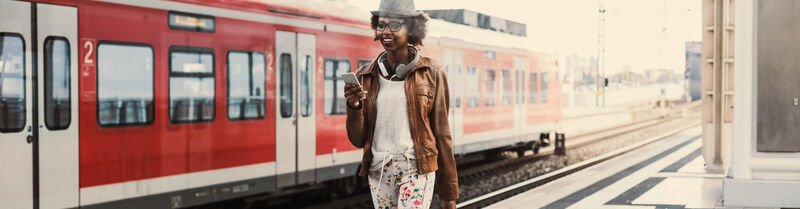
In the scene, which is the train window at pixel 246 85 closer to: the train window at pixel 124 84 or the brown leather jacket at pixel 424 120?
the train window at pixel 124 84

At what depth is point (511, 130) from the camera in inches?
772


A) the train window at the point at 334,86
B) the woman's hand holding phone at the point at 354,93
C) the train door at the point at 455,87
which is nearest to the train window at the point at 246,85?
the train window at the point at 334,86

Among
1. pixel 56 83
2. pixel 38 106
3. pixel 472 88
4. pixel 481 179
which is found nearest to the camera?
pixel 38 106

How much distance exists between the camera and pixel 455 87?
1642 centimetres

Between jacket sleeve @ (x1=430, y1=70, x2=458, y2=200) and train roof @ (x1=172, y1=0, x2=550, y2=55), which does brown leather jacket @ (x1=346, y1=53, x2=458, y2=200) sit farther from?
train roof @ (x1=172, y1=0, x2=550, y2=55)

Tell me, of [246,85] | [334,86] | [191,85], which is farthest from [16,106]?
[334,86]

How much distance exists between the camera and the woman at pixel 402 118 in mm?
4383

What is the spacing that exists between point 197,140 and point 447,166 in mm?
5907

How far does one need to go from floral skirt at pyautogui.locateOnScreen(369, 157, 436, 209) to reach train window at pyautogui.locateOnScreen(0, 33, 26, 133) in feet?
15.4

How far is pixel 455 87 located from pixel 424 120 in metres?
12.1

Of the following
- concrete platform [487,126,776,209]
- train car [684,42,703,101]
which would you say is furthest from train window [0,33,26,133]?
train car [684,42,703,101]

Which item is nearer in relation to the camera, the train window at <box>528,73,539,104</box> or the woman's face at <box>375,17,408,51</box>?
the woman's face at <box>375,17,408,51</box>

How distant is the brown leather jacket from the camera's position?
439 centimetres

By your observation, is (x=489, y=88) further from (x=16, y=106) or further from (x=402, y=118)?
(x=402, y=118)
